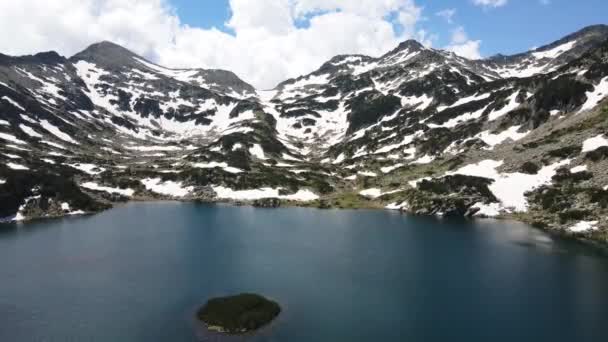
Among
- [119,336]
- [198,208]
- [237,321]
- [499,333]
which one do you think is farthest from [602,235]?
[198,208]

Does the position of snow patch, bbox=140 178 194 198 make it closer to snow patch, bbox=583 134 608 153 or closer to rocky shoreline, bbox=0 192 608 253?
rocky shoreline, bbox=0 192 608 253

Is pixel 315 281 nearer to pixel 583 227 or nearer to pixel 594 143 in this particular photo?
pixel 583 227

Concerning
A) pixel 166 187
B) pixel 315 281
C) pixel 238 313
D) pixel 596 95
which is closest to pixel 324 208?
pixel 166 187

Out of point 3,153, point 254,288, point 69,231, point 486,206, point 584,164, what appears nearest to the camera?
point 254,288

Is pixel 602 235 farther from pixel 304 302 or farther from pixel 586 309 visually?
pixel 304 302

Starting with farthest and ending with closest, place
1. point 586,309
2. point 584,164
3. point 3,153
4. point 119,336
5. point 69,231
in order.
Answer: point 3,153 → point 584,164 → point 69,231 → point 586,309 → point 119,336

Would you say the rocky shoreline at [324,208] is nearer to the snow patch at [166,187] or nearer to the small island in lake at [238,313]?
the snow patch at [166,187]

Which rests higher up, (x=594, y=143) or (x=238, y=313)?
(x=594, y=143)
